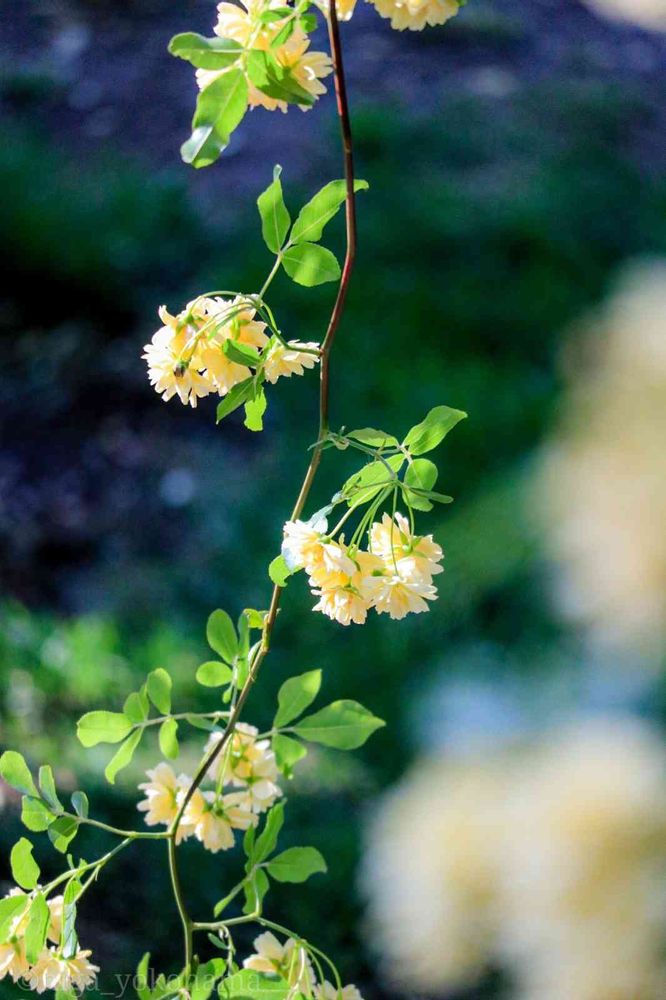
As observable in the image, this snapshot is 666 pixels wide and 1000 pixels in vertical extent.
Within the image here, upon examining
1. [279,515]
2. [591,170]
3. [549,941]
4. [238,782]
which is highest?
[549,941]

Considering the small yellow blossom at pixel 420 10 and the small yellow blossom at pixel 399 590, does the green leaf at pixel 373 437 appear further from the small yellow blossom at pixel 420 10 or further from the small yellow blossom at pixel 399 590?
the small yellow blossom at pixel 420 10

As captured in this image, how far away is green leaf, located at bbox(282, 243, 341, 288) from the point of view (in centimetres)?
72

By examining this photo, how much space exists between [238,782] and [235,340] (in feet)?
1.07

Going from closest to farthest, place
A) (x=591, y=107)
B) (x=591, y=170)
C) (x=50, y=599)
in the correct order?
1. (x=50, y=599)
2. (x=591, y=170)
3. (x=591, y=107)

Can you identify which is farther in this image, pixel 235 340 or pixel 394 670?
pixel 394 670

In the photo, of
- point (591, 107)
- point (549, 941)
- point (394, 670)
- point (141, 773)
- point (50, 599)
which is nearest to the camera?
point (549, 941)

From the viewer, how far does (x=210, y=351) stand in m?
0.70

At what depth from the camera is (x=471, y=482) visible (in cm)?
218

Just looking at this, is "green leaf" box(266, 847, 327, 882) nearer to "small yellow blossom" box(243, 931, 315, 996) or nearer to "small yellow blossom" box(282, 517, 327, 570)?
"small yellow blossom" box(243, 931, 315, 996)

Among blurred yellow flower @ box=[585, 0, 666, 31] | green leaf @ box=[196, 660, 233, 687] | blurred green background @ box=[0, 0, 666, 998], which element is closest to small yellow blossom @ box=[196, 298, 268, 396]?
green leaf @ box=[196, 660, 233, 687]

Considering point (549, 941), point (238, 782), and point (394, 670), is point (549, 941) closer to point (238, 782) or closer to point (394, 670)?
point (238, 782)

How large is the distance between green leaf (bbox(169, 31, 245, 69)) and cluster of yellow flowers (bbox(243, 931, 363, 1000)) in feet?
1.81

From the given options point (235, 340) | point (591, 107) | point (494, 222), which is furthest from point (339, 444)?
point (591, 107)

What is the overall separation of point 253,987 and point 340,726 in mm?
183
